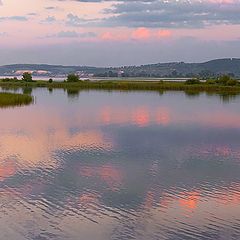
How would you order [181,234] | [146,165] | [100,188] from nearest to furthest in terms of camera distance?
[181,234], [100,188], [146,165]

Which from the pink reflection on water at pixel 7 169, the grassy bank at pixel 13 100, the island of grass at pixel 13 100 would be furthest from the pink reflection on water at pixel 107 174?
the grassy bank at pixel 13 100

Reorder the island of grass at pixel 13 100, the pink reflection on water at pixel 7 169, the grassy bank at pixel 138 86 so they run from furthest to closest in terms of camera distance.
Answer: the grassy bank at pixel 138 86 < the island of grass at pixel 13 100 < the pink reflection on water at pixel 7 169

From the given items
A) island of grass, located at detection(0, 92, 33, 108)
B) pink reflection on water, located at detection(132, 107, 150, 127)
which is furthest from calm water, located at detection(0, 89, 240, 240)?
island of grass, located at detection(0, 92, 33, 108)

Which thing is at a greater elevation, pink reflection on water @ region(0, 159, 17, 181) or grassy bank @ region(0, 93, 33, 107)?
grassy bank @ region(0, 93, 33, 107)

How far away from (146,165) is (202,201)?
3565 mm

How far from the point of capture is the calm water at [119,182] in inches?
336

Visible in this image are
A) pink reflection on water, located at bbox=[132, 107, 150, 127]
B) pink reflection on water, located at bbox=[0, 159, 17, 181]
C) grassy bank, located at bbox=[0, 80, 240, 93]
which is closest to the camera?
pink reflection on water, located at bbox=[0, 159, 17, 181]

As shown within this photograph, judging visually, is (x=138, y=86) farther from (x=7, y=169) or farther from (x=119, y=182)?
(x=119, y=182)

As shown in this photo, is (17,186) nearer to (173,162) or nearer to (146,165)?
(146,165)

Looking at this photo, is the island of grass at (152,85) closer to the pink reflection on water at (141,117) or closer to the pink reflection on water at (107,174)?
Result: the pink reflection on water at (141,117)

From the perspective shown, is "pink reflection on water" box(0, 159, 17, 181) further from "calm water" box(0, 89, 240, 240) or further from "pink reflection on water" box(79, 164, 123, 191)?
"pink reflection on water" box(79, 164, 123, 191)

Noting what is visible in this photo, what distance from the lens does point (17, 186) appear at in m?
11.1

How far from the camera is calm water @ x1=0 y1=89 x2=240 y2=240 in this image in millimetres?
8539

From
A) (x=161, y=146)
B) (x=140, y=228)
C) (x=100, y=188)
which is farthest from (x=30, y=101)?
(x=140, y=228)
